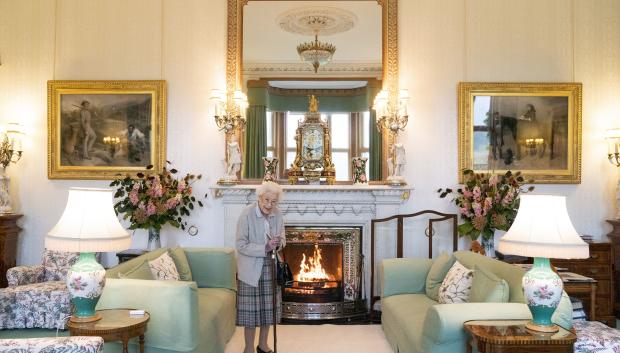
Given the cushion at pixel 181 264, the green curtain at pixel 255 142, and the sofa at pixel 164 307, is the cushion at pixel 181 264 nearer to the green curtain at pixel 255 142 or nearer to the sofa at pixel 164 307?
the sofa at pixel 164 307

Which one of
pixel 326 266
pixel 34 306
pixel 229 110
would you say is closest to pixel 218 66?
pixel 229 110

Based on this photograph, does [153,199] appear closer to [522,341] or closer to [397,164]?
[397,164]

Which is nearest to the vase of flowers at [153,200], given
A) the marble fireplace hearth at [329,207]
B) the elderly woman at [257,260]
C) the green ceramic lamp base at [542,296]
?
the marble fireplace hearth at [329,207]

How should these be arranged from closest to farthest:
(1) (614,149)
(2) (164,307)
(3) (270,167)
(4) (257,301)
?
(2) (164,307)
(4) (257,301)
(1) (614,149)
(3) (270,167)

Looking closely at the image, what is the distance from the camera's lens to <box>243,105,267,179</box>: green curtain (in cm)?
656

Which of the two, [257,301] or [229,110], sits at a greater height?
[229,110]

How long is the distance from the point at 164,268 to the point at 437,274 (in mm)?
2435

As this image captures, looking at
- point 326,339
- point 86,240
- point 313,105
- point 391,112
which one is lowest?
point 326,339

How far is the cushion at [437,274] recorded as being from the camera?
194 inches

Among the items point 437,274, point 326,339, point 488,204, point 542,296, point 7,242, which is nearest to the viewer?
point 542,296

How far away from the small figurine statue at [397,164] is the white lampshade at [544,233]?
114 inches

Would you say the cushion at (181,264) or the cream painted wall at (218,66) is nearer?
the cushion at (181,264)

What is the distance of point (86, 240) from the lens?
3307mm

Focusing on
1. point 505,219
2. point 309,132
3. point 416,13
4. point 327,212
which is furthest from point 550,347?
point 416,13
